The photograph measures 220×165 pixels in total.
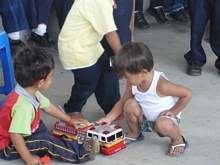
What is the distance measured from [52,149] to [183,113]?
36.9 inches

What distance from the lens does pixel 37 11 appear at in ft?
14.1

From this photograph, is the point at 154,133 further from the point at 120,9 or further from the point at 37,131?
the point at 120,9

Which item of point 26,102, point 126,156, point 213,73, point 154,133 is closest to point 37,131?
point 26,102

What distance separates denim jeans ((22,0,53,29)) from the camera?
167 inches

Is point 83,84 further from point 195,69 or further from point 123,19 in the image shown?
point 195,69

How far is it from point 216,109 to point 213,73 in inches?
26.8

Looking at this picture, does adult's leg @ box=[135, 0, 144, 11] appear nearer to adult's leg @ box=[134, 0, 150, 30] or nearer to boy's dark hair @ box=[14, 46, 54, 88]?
adult's leg @ box=[134, 0, 150, 30]

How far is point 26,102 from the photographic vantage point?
2.64 m

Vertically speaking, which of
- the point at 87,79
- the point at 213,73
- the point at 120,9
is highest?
the point at 120,9

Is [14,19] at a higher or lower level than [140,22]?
higher

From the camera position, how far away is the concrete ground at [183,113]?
2764 mm

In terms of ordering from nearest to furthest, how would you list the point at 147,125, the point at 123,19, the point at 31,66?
the point at 31,66 → the point at 147,125 → the point at 123,19

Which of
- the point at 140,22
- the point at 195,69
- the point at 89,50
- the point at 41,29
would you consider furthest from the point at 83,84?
the point at 140,22

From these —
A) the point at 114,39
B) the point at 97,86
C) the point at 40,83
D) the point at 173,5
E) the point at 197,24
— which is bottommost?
the point at 173,5
